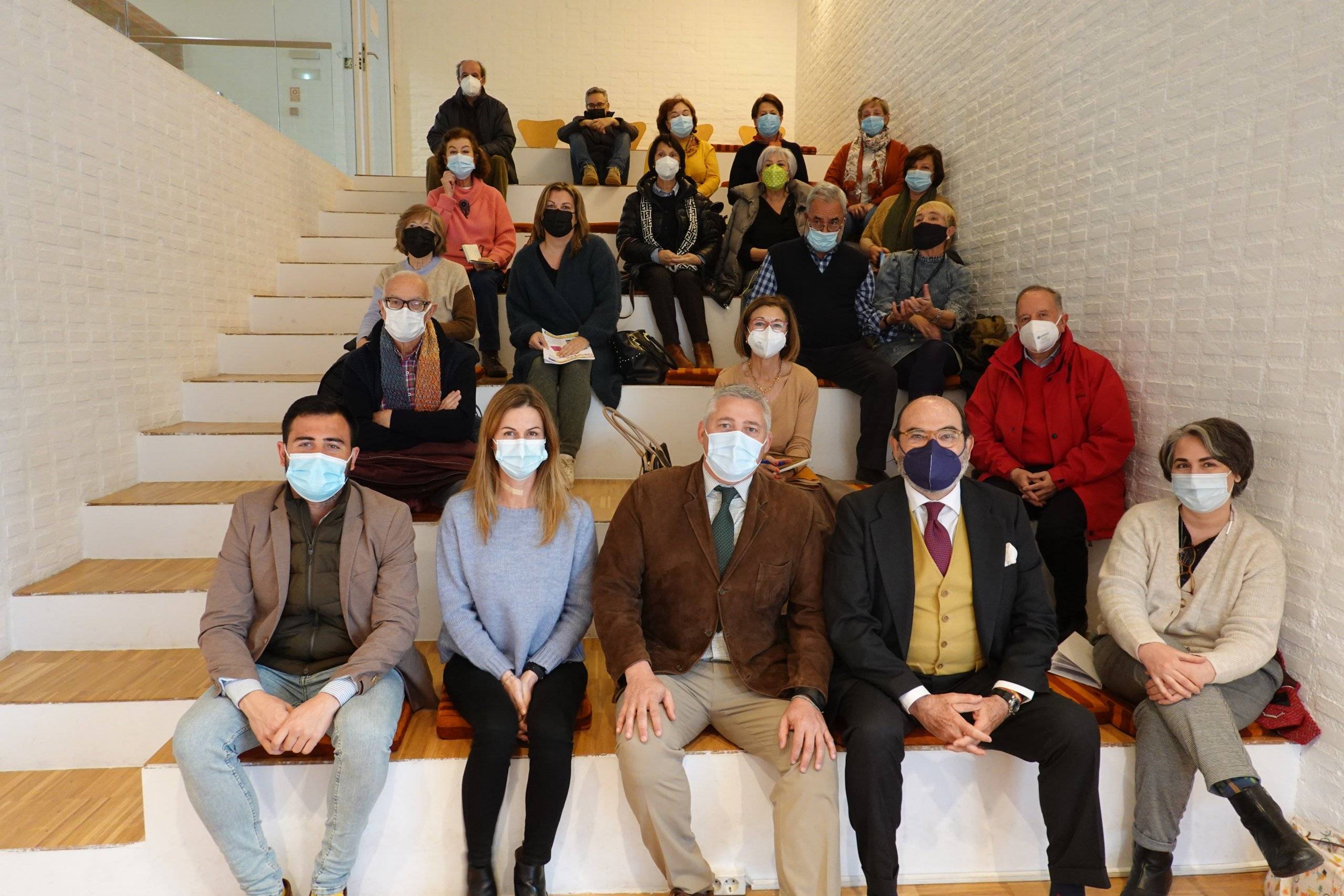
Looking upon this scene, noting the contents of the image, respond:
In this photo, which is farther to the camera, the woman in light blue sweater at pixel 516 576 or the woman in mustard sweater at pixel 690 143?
the woman in mustard sweater at pixel 690 143

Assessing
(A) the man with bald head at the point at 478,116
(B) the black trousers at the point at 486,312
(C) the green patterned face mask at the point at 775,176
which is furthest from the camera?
(A) the man with bald head at the point at 478,116

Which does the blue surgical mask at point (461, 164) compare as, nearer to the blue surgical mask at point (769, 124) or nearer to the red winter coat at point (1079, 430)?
the blue surgical mask at point (769, 124)

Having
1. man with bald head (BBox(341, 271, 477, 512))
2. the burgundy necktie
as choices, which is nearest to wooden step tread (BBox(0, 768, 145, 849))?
man with bald head (BBox(341, 271, 477, 512))

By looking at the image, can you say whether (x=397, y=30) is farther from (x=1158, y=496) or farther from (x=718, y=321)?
(x=1158, y=496)

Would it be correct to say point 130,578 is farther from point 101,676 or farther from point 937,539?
point 937,539

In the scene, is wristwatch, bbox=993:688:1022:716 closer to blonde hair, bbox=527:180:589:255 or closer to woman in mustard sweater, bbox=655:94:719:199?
blonde hair, bbox=527:180:589:255

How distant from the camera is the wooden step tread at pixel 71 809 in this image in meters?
2.31

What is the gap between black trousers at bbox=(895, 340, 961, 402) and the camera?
381 cm

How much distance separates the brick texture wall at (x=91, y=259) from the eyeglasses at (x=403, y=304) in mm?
1152

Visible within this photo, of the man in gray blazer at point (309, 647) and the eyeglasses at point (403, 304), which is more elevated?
the eyeglasses at point (403, 304)

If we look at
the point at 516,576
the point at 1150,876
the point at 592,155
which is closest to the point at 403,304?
the point at 516,576

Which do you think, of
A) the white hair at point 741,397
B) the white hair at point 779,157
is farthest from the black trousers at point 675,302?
the white hair at point 741,397

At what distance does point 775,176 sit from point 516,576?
316 cm

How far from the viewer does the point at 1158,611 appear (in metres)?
2.53
